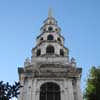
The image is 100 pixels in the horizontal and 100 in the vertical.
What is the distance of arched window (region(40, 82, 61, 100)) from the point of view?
3285 centimetres

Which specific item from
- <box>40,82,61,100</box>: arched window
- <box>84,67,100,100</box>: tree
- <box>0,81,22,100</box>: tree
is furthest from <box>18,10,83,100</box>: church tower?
<box>0,81,22,100</box>: tree

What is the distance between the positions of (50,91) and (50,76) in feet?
7.06

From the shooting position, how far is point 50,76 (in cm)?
3469

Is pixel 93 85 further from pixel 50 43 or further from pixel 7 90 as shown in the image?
pixel 50 43

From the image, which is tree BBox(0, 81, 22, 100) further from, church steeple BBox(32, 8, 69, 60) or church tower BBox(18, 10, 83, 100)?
church steeple BBox(32, 8, 69, 60)

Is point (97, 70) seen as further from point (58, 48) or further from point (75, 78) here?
point (58, 48)

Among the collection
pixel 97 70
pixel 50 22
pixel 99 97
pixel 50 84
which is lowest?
pixel 99 97

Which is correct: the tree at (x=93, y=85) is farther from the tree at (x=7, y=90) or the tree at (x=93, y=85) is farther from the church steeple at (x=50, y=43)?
the church steeple at (x=50, y=43)

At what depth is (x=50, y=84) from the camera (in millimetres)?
34125

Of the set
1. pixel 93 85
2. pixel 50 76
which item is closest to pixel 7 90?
pixel 93 85

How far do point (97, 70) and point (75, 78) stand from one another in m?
14.1

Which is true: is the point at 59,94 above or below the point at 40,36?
below

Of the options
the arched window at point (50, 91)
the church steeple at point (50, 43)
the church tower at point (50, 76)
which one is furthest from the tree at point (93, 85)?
the church steeple at point (50, 43)

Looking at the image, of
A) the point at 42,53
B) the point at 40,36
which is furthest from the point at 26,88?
the point at 40,36
